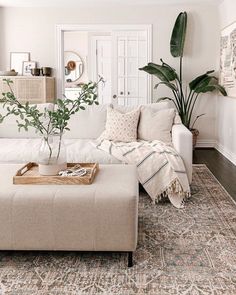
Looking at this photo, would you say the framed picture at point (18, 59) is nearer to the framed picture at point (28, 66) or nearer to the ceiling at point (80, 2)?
the framed picture at point (28, 66)

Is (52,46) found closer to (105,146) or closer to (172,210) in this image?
(105,146)

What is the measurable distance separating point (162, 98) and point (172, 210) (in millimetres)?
3274

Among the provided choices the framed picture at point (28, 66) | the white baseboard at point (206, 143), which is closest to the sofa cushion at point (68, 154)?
the framed picture at point (28, 66)

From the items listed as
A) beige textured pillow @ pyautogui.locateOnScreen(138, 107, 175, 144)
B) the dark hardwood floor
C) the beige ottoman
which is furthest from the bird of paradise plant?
the beige ottoman

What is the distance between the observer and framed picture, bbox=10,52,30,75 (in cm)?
666

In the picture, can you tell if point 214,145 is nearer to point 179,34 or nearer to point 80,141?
point 179,34

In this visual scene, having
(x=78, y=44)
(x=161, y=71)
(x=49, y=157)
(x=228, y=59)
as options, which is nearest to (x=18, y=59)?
(x=161, y=71)

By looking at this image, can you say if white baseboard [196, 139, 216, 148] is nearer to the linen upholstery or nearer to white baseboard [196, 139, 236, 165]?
white baseboard [196, 139, 236, 165]

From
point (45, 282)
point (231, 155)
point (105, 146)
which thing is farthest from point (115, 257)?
point (231, 155)

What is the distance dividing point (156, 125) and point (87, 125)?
82cm

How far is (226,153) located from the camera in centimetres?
587

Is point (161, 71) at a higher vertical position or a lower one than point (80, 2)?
lower

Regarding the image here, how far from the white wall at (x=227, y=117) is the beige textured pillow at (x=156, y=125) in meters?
1.58

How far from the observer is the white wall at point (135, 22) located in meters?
6.45
